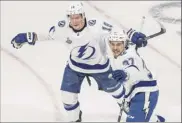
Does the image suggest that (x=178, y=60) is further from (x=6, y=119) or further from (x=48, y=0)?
(x=48, y=0)

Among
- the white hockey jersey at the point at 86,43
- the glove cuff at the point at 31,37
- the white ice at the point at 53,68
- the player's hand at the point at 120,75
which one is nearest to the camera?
the player's hand at the point at 120,75

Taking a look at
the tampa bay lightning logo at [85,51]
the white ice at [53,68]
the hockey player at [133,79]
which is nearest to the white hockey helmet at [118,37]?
the hockey player at [133,79]

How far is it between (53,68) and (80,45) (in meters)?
1.83

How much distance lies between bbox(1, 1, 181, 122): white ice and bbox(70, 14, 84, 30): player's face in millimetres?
1122

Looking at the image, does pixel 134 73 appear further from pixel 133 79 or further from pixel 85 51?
pixel 85 51

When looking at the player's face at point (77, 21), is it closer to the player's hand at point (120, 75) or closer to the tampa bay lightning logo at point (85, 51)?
the tampa bay lightning logo at point (85, 51)

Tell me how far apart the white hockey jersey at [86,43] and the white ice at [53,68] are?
Answer: 0.72 meters

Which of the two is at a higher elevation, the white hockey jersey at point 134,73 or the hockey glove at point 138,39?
the hockey glove at point 138,39

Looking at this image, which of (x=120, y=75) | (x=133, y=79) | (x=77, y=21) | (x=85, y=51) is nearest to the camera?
(x=120, y=75)

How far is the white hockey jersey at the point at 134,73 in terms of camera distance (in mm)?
2986

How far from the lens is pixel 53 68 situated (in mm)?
4965

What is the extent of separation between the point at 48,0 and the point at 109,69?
4.06 m

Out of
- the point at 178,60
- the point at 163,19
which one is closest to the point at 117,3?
the point at 163,19

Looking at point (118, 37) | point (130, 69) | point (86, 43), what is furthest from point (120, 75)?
point (86, 43)
